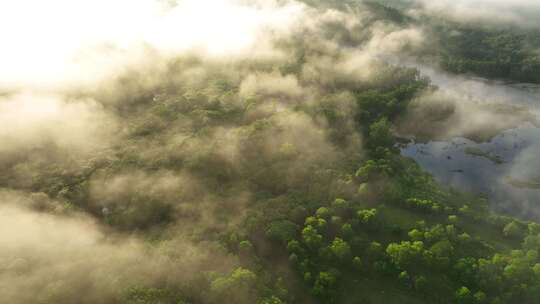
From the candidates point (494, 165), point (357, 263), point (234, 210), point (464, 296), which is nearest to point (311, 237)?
point (357, 263)

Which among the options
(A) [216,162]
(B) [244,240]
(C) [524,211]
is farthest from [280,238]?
(C) [524,211]

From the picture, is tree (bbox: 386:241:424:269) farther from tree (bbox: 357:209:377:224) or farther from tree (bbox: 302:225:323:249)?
tree (bbox: 302:225:323:249)

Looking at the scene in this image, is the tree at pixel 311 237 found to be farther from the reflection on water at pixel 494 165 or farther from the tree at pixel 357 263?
the reflection on water at pixel 494 165

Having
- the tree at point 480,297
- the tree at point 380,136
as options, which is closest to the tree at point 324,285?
the tree at point 480,297

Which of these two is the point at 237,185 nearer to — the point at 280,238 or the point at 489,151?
the point at 280,238

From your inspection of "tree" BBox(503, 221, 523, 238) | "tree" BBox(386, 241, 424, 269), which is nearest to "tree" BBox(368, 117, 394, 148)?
"tree" BBox(503, 221, 523, 238)
